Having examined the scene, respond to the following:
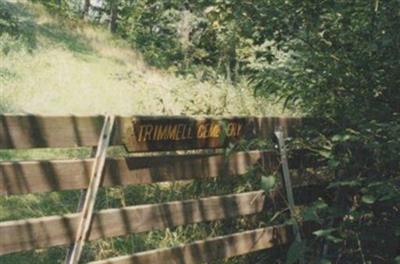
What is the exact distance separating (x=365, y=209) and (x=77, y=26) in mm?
24019

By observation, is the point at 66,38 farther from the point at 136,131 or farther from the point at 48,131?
the point at 48,131

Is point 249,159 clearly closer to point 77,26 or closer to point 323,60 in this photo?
point 323,60

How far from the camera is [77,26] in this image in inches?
1081

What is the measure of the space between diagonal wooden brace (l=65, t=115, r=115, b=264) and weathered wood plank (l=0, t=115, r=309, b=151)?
58mm

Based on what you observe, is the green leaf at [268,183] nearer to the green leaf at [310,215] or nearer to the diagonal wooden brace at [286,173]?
the green leaf at [310,215]

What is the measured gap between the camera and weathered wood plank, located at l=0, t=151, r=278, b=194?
142 inches

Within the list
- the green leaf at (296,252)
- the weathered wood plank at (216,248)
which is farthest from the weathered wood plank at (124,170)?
the green leaf at (296,252)

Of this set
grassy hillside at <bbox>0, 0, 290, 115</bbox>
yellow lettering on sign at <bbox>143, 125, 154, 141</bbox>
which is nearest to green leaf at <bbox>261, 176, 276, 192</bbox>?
yellow lettering on sign at <bbox>143, 125, 154, 141</bbox>

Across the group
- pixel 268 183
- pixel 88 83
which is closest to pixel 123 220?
pixel 268 183

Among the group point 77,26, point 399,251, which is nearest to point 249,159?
point 399,251

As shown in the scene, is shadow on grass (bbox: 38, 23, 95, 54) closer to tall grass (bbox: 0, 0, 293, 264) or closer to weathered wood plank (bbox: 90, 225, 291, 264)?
tall grass (bbox: 0, 0, 293, 264)

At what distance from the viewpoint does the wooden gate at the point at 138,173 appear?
3.62 metres

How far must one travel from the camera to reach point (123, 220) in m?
4.10

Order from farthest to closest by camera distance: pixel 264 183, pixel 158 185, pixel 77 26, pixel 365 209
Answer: pixel 77 26
pixel 158 185
pixel 365 209
pixel 264 183
